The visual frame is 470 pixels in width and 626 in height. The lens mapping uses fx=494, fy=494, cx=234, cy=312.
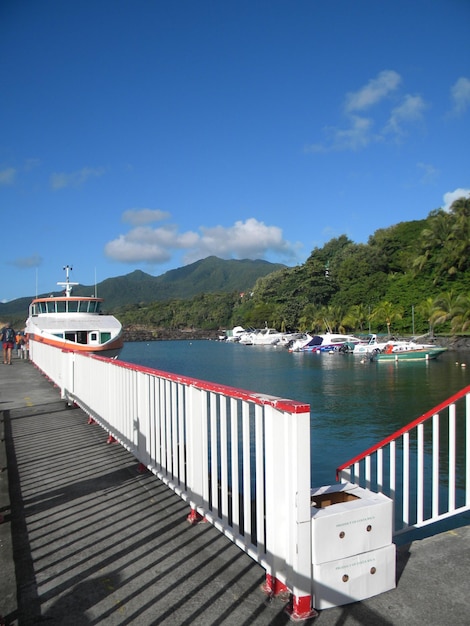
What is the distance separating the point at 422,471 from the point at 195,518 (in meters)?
2.01

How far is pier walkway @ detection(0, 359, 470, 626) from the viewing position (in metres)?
2.90

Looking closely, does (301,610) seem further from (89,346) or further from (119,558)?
(89,346)

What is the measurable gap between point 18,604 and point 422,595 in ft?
8.17

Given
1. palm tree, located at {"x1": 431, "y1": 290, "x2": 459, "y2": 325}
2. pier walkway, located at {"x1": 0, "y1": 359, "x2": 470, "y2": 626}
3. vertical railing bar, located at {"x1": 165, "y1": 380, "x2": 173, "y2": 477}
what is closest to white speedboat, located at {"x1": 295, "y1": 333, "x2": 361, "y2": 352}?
palm tree, located at {"x1": 431, "y1": 290, "x2": 459, "y2": 325}

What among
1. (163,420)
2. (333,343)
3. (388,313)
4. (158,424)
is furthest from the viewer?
(388,313)

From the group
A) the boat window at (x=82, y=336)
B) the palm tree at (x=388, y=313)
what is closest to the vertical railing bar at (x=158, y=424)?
the boat window at (x=82, y=336)

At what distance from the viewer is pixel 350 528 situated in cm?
302

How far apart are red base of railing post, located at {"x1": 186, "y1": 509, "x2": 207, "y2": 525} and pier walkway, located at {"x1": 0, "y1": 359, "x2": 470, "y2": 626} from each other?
50 mm

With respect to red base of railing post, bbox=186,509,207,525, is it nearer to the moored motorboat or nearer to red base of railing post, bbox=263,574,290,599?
red base of railing post, bbox=263,574,290,599

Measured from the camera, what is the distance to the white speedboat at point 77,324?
27547 mm

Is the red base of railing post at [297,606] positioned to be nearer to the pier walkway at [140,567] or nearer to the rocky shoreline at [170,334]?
the pier walkway at [140,567]

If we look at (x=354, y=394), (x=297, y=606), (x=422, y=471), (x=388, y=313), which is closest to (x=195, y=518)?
(x=297, y=606)

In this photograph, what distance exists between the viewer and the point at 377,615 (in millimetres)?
2855

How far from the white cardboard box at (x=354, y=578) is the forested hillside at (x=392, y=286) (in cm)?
5491
